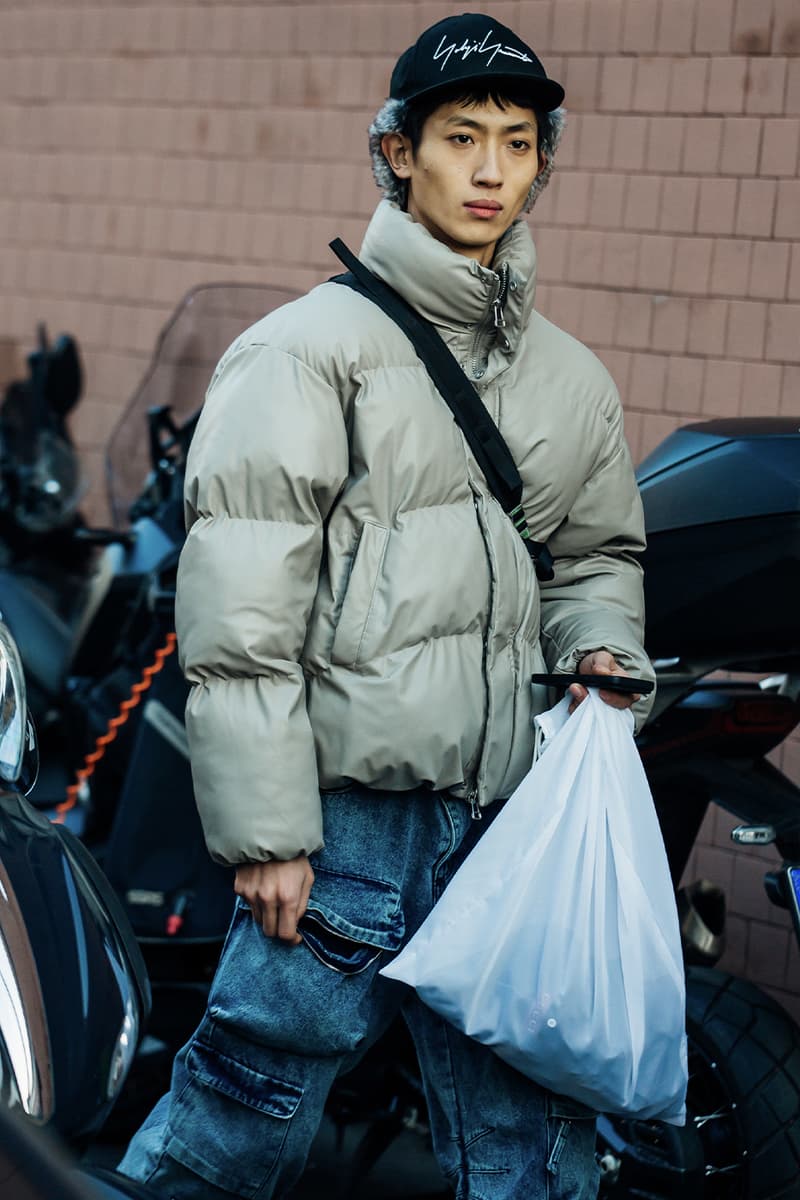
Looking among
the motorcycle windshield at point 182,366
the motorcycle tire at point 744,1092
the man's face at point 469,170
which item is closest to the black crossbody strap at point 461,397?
the man's face at point 469,170

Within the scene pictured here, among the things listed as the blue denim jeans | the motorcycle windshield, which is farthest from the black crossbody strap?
the motorcycle windshield

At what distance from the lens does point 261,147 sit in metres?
5.15

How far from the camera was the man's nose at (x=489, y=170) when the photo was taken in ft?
7.50

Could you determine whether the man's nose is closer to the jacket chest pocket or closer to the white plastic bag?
the jacket chest pocket

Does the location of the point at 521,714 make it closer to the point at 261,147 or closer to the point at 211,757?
the point at 211,757

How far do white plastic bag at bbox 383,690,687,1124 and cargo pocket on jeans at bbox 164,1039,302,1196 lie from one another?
0.25 metres

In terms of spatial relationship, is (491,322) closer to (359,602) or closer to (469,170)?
(469,170)

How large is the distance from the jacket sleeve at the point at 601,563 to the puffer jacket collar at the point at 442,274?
270 millimetres

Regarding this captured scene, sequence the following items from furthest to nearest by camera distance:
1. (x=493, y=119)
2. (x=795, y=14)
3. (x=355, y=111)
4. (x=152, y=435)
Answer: (x=355, y=111)
(x=795, y=14)
(x=152, y=435)
(x=493, y=119)

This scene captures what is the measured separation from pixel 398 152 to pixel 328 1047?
4.25 feet

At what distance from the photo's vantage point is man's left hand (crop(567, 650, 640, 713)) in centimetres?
232

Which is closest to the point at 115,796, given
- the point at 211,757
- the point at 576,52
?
the point at 211,757

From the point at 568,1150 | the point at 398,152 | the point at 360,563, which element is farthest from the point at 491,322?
the point at 568,1150

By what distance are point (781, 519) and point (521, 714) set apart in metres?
0.52
